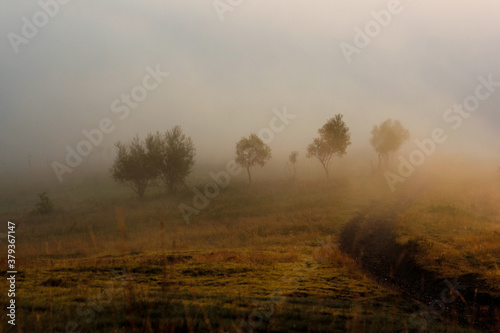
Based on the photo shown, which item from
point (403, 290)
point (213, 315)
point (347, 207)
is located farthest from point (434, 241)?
point (213, 315)

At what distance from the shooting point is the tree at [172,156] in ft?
178

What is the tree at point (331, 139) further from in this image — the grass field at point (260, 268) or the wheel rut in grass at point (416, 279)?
the wheel rut in grass at point (416, 279)

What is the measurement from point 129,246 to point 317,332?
2229 cm

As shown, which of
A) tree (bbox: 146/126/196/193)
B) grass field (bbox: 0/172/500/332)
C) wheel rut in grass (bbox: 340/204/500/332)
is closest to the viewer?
grass field (bbox: 0/172/500/332)

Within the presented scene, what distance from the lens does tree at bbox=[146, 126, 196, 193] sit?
54144mm

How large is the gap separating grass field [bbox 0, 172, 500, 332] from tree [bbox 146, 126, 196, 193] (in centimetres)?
1284

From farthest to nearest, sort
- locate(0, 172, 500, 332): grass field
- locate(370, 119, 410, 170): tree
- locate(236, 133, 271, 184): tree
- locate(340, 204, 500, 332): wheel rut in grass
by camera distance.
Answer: locate(370, 119, 410, 170): tree
locate(236, 133, 271, 184): tree
locate(340, 204, 500, 332): wheel rut in grass
locate(0, 172, 500, 332): grass field

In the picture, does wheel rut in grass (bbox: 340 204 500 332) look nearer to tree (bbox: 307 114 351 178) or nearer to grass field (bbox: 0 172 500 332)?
grass field (bbox: 0 172 500 332)

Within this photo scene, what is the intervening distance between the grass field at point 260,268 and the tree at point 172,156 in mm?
12838

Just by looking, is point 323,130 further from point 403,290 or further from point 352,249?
A: point 403,290

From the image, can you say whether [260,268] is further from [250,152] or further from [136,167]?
[250,152]

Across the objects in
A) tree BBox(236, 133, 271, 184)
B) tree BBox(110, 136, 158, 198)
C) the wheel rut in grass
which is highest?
tree BBox(236, 133, 271, 184)

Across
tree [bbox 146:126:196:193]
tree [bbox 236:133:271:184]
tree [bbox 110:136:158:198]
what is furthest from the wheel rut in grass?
tree [bbox 236:133:271:184]

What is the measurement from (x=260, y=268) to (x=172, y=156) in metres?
40.6
